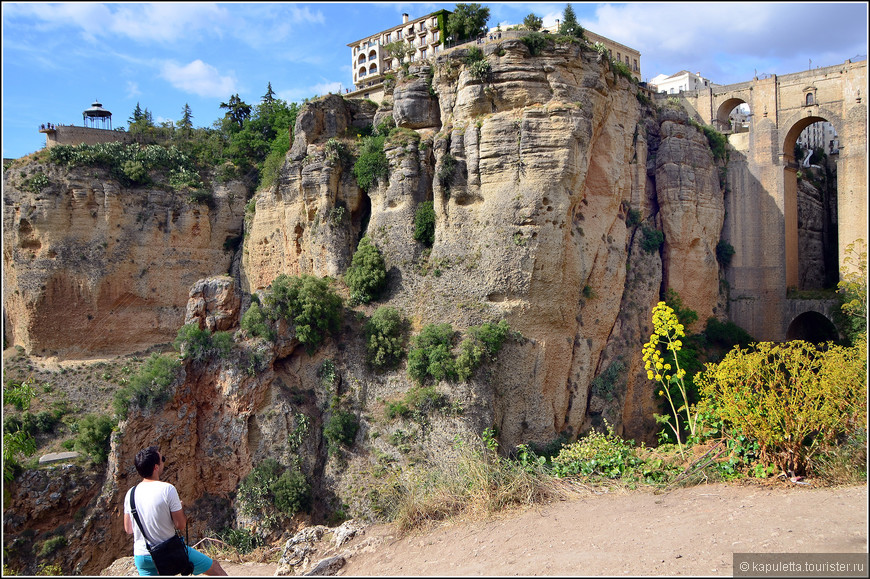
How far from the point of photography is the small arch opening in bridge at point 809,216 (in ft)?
96.1

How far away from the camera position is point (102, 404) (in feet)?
85.7

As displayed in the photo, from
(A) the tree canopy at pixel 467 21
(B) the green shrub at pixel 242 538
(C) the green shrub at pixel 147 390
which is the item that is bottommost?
(B) the green shrub at pixel 242 538

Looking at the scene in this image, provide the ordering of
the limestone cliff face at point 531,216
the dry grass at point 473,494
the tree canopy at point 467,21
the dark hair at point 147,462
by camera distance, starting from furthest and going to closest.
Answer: the tree canopy at point 467,21 < the limestone cliff face at point 531,216 < the dry grass at point 473,494 < the dark hair at point 147,462

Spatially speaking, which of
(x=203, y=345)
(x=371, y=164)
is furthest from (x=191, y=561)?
(x=371, y=164)

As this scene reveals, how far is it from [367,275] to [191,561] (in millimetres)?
17123

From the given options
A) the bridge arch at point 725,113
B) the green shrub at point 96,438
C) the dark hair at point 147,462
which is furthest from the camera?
the bridge arch at point 725,113

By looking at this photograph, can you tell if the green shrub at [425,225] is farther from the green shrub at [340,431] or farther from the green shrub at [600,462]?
the green shrub at [600,462]

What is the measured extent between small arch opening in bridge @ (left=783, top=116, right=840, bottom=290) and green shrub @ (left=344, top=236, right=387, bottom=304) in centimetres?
1859

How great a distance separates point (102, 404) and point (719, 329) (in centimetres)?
2620

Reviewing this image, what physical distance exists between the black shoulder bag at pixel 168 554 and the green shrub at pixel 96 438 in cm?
1681

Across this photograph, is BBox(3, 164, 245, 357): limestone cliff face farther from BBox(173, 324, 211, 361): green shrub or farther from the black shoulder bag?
the black shoulder bag

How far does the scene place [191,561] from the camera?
22.1ft

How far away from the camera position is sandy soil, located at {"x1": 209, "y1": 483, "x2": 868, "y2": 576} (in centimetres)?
684

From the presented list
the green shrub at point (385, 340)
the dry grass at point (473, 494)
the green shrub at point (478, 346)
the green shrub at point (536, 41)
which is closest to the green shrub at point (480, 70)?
the green shrub at point (536, 41)
